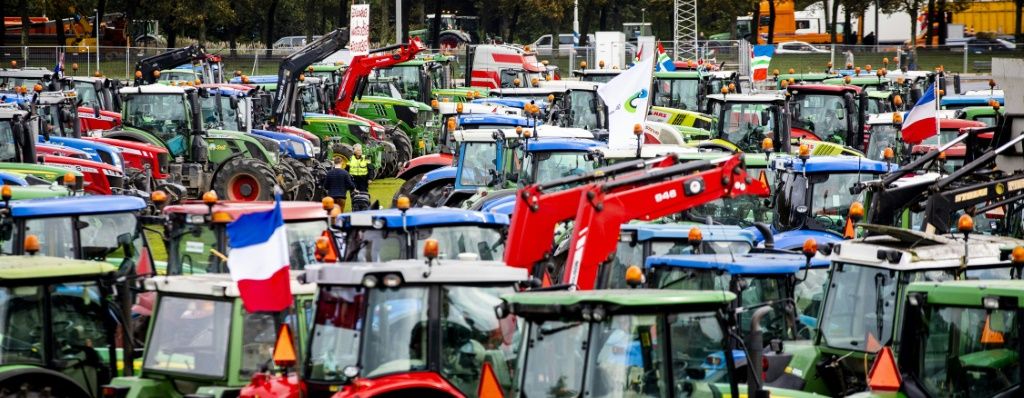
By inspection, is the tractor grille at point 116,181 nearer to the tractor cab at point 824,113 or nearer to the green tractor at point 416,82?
the tractor cab at point 824,113

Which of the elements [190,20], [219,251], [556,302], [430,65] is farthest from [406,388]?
[190,20]

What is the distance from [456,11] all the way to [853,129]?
52.4 metres

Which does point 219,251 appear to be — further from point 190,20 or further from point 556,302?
point 190,20

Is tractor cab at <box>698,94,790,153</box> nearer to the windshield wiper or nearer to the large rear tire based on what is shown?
the large rear tire

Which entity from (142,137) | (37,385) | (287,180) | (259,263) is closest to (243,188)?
(287,180)

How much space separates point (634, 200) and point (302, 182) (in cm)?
1613

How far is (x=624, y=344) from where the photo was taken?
9.21 metres

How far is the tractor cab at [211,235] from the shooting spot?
15172 millimetres

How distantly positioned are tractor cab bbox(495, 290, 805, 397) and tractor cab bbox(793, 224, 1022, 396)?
8.89 ft

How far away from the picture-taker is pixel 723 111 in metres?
27.8

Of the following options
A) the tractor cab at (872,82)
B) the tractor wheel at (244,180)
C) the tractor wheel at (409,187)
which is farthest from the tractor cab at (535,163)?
the tractor cab at (872,82)

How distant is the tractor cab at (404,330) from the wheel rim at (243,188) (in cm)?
1666

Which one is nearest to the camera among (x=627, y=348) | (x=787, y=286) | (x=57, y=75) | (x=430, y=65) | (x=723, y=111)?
(x=627, y=348)

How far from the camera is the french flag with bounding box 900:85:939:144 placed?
69.5 ft
